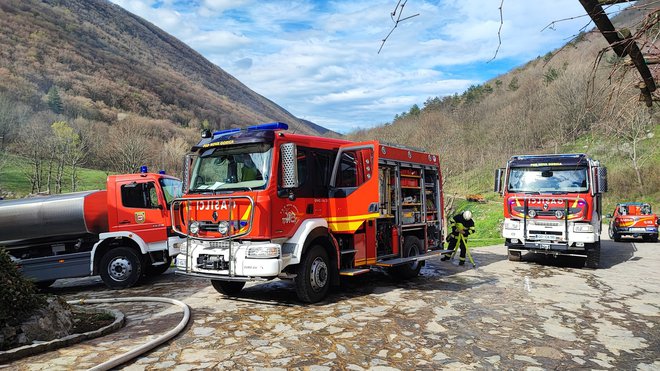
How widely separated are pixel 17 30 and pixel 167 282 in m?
126

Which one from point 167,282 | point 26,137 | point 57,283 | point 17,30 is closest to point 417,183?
point 167,282

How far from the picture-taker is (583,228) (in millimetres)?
11500

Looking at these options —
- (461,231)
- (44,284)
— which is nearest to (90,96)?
(44,284)

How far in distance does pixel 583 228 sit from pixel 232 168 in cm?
901

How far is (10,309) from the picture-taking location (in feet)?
17.1

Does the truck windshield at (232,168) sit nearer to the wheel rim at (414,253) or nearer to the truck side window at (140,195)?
the truck side window at (140,195)

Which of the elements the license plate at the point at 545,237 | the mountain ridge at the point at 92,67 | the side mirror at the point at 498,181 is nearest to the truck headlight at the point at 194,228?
the side mirror at the point at 498,181

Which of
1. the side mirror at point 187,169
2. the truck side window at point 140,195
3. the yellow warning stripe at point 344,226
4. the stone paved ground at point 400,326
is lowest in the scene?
the stone paved ground at point 400,326

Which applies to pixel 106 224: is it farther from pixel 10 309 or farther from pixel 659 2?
pixel 659 2

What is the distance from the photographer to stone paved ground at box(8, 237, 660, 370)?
5086 millimetres

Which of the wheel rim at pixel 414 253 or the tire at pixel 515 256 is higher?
the wheel rim at pixel 414 253

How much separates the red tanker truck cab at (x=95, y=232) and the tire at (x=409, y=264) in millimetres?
4995

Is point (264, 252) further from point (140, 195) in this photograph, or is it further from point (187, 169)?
point (140, 195)

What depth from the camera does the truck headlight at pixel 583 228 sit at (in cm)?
1141
